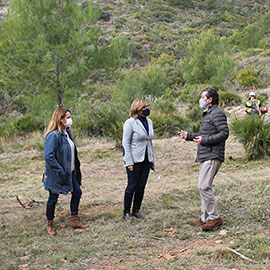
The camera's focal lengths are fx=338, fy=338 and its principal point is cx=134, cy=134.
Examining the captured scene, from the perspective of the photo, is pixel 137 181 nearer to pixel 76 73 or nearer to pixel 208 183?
pixel 208 183

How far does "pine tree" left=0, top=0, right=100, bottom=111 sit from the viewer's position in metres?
11.4

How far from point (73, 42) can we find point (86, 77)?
1.45 metres

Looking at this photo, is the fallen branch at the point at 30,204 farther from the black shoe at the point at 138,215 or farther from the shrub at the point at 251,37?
the shrub at the point at 251,37

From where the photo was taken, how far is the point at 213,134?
A: 3777 mm

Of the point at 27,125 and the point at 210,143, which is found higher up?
the point at 210,143

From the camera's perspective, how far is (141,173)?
4512 mm

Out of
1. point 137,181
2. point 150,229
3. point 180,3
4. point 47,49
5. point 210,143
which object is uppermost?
point 180,3

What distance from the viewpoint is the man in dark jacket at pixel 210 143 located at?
3723 millimetres

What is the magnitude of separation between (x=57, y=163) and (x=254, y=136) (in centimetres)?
538

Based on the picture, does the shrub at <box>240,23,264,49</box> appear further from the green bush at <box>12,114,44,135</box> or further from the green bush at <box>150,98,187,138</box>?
the green bush at <box>12,114,44,135</box>

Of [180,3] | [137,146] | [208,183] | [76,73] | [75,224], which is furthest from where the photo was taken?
[180,3]

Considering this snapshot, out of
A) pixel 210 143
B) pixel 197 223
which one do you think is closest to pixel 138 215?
pixel 197 223

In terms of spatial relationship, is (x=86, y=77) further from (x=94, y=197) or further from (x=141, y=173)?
(x=141, y=173)

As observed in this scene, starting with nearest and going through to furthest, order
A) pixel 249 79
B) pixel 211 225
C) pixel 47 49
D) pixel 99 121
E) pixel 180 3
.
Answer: pixel 211 225, pixel 47 49, pixel 99 121, pixel 249 79, pixel 180 3
